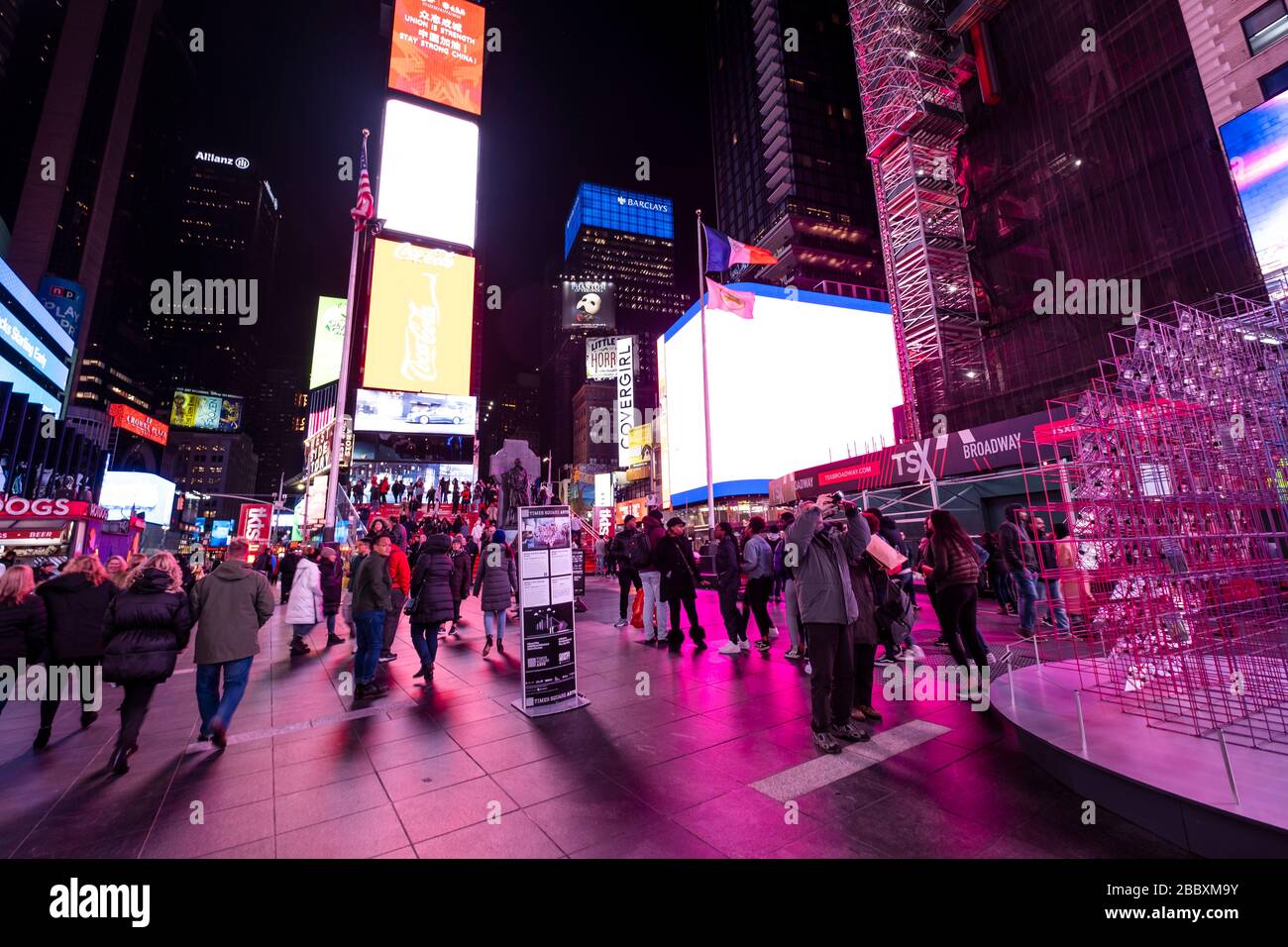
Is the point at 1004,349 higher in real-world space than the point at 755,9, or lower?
lower

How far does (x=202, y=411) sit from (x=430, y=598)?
114m

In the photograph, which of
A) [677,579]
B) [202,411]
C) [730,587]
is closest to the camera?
[730,587]

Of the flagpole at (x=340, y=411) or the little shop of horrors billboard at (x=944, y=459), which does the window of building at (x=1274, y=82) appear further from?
the flagpole at (x=340, y=411)

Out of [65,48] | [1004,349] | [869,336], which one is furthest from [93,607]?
[65,48]

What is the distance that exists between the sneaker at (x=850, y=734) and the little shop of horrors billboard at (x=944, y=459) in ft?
33.2

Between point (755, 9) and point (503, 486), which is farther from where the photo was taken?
point (755, 9)

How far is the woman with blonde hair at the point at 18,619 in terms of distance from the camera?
4723mm

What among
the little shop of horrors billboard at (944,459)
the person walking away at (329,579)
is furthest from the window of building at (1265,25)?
the person walking away at (329,579)

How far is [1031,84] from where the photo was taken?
27750 mm

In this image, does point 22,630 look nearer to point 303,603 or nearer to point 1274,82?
point 303,603

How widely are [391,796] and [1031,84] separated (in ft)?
134

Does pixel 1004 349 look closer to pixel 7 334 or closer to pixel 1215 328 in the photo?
pixel 1215 328

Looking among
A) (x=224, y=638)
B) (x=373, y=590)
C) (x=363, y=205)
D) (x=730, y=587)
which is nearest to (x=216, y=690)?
(x=224, y=638)

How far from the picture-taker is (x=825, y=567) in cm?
461
